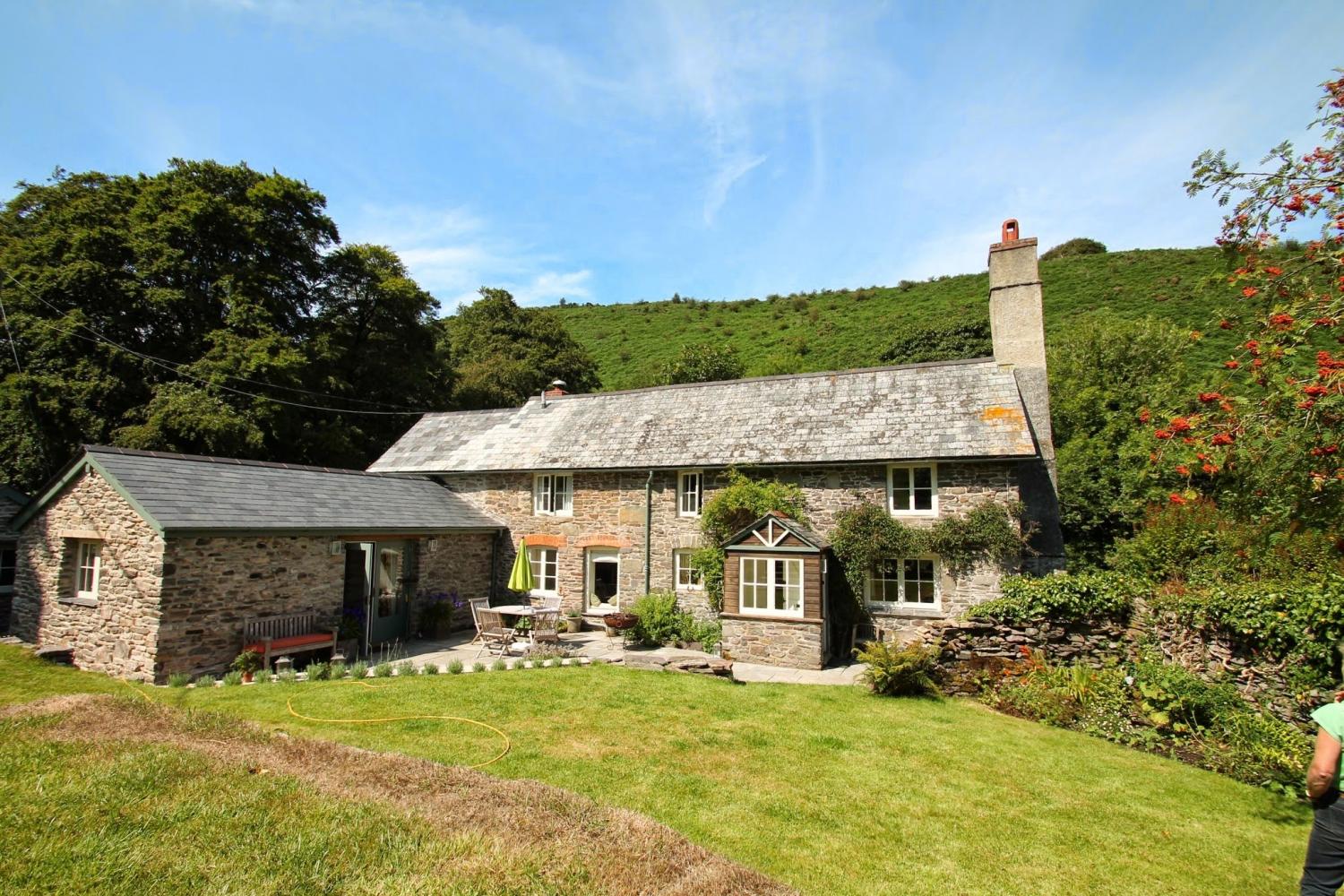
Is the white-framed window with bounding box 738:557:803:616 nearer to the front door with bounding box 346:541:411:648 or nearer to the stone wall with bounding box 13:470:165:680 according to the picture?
the front door with bounding box 346:541:411:648

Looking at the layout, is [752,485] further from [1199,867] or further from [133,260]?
[133,260]

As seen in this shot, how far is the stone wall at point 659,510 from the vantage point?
14148mm

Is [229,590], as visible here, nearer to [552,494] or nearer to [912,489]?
[552,494]

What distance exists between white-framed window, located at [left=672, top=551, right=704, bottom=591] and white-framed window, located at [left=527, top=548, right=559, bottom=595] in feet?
12.3

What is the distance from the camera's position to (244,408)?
2275 cm

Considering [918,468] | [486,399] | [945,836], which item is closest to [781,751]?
[945,836]

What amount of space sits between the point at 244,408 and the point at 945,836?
2491 centimetres

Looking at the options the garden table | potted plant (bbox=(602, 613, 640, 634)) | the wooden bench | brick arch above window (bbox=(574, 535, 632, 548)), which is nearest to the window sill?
potted plant (bbox=(602, 613, 640, 634))

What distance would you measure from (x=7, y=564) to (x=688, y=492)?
55.7 ft

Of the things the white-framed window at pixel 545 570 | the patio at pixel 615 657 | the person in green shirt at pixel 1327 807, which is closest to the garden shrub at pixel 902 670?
the patio at pixel 615 657

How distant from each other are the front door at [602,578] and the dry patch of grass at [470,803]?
34.0ft

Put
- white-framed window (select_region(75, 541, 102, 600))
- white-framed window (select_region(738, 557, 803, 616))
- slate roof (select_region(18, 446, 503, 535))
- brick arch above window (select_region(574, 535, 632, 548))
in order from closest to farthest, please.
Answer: slate roof (select_region(18, 446, 503, 535)) → white-framed window (select_region(75, 541, 102, 600)) → white-framed window (select_region(738, 557, 803, 616)) → brick arch above window (select_region(574, 535, 632, 548))

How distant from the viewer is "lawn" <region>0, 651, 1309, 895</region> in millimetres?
5906

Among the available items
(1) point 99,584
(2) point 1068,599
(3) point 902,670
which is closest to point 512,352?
(1) point 99,584
